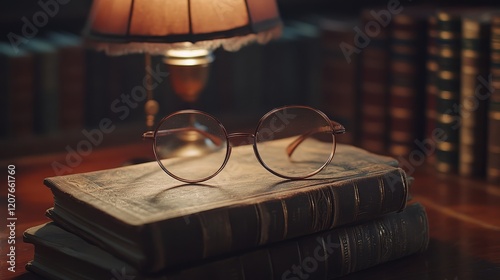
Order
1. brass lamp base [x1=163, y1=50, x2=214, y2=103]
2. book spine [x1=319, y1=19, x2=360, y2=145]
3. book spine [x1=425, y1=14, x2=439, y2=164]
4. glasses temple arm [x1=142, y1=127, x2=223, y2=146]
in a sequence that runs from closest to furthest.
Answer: glasses temple arm [x1=142, y1=127, x2=223, y2=146] → brass lamp base [x1=163, y1=50, x2=214, y2=103] → book spine [x1=425, y1=14, x2=439, y2=164] → book spine [x1=319, y1=19, x2=360, y2=145]

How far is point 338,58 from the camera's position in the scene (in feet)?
7.51

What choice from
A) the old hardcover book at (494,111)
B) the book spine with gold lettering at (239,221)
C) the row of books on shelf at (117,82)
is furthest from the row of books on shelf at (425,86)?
the book spine with gold lettering at (239,221)

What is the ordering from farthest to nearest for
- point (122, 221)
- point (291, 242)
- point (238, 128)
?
point (238, 128), point (291, 242), point (122, 221)

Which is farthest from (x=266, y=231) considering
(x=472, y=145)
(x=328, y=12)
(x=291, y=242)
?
(x=328, y=12)

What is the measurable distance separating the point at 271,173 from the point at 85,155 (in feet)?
2.47

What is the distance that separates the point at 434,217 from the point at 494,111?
340 millimetres

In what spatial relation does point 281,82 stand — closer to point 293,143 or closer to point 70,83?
point 70,83

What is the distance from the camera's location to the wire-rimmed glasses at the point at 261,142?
1.31 meters

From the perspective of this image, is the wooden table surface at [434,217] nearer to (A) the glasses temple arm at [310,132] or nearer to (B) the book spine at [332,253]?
(B) the book spine at [332,253]

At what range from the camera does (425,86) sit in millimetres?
2010

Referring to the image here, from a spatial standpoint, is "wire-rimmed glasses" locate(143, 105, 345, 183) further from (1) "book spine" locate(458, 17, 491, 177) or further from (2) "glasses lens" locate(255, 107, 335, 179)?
(1) "book spine" locate(458, 17, 491, 177)

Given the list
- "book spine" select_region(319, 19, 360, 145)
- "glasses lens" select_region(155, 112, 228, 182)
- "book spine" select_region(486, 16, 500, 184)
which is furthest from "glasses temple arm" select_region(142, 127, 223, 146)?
"book spine" select_region(319, 19, 360, 145)

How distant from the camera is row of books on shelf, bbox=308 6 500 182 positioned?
1.84 m

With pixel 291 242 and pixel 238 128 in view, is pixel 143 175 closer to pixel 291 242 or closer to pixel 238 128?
pixel 291 242
